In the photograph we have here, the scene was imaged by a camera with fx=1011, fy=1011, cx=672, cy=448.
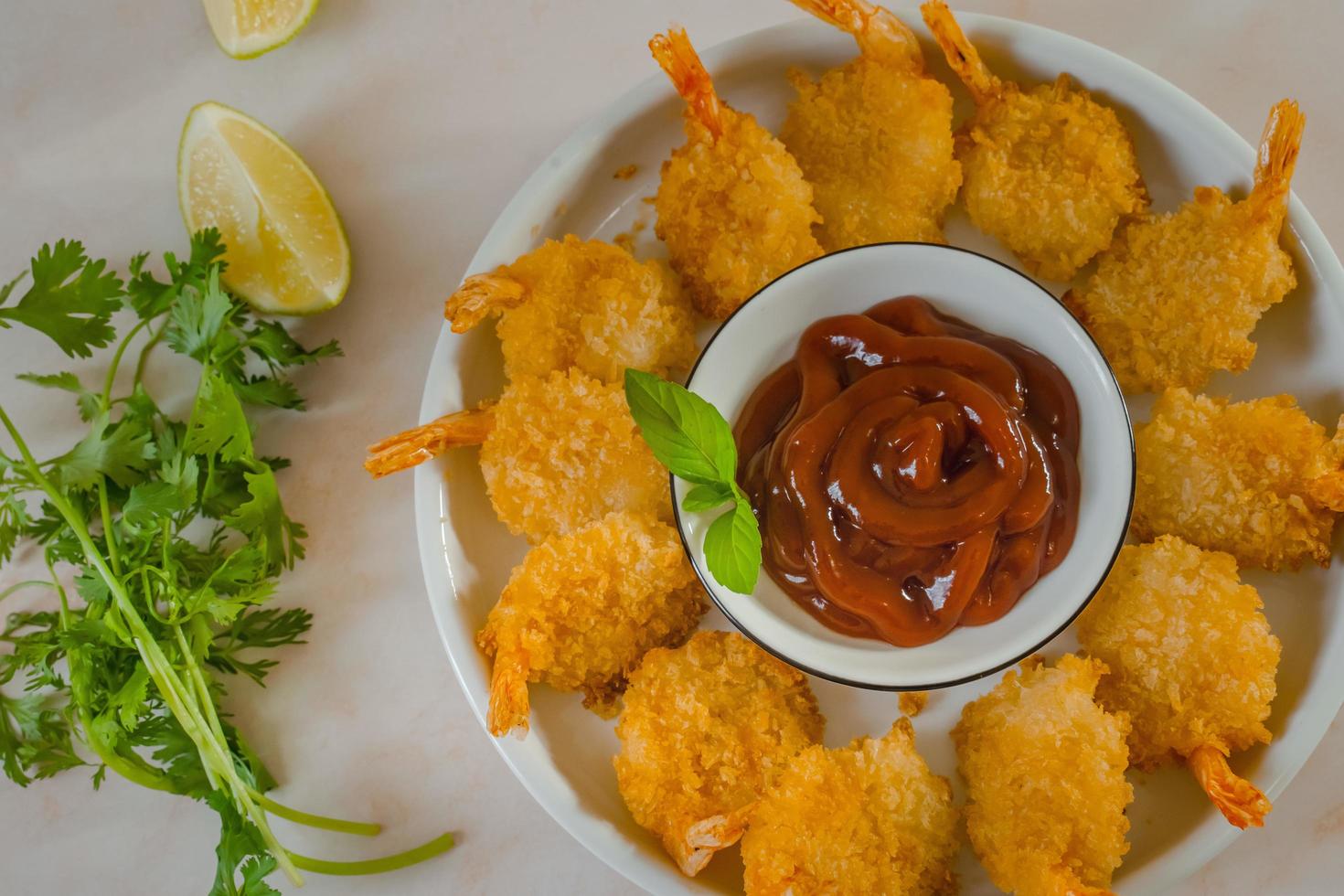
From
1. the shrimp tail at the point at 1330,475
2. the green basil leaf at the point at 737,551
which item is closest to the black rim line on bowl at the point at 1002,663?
the green basil leaf at the point at 737,551

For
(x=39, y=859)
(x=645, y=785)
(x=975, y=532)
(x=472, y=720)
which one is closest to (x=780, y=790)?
(x=645, y=785)

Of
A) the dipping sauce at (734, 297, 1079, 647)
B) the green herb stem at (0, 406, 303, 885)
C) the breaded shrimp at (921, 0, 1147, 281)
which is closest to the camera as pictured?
the dipping sauce at (734, 297, 1079, 647)

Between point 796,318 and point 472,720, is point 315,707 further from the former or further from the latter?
point 796,318

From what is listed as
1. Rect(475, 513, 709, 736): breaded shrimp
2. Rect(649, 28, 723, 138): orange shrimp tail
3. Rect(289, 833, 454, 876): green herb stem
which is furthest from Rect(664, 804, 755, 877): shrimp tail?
Rect(649, 28, 723, 138): orange shrimp tail

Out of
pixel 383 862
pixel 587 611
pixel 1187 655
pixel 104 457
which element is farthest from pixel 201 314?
pixel 1187 655

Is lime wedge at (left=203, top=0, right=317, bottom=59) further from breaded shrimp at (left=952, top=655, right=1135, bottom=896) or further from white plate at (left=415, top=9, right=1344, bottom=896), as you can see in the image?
breaded shrimp at (left=952, top=655, right=1135, bottom=896)

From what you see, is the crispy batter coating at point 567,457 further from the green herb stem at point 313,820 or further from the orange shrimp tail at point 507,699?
the green herb stem at point 313,820

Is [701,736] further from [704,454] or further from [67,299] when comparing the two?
[67,299]
